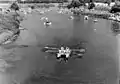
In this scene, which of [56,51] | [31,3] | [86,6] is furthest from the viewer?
[31,3]

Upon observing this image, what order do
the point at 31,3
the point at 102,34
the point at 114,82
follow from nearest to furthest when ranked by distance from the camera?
the point at 114,82, the point at 102,34, the point at 31,3

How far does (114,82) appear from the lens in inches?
1282

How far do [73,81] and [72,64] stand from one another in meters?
7.10

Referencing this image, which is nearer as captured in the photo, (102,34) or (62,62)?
(62,62)

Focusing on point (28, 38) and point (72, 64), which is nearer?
point (72, 64)

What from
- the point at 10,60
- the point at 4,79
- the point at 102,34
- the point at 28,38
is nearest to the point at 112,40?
the point at 102,34

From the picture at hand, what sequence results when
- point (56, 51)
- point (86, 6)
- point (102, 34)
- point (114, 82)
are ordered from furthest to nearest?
point (86, 6) < point (102, 34) < point (56, 51) < point (114, 82)

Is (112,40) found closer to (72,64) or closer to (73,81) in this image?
(72,64)

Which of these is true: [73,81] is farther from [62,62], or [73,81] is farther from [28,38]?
[28,38]

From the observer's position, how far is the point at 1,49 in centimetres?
4922

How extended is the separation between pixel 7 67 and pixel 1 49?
39.0 feet

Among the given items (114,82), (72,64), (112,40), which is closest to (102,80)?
(114,82)

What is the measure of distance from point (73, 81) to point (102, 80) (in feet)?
16.9

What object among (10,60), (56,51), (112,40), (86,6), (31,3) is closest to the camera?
(10,60)
